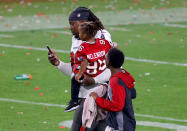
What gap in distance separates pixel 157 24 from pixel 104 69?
44.0 feet

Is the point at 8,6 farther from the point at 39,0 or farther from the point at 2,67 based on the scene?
the point at 2,67

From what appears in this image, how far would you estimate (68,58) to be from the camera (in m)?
15.4

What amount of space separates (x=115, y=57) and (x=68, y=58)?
9.04 meters

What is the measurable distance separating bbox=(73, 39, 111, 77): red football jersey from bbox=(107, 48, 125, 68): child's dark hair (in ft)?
1.25

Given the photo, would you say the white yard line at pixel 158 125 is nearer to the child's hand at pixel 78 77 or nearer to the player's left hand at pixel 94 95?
the child's hand at pixel 78 77

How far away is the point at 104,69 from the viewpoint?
6.94 m

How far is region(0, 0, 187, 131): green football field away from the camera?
10.5 metres

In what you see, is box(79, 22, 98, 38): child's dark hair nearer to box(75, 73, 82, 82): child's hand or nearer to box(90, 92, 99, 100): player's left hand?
box(75, 73, 82, 82): child's hand

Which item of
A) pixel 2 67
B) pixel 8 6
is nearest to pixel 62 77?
pixel 2 67

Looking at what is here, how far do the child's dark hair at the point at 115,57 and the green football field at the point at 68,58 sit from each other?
3319mm

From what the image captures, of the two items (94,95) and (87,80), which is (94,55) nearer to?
(87,80)

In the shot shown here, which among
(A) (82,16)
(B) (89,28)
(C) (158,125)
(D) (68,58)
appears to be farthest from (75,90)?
(D) (68,58)

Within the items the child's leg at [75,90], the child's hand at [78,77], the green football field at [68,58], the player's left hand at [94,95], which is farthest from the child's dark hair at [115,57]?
the green football field at [68,58]

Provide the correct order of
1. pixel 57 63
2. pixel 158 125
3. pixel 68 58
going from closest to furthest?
pixel 57 63 → pixel 158 125 → pixel 68 58
